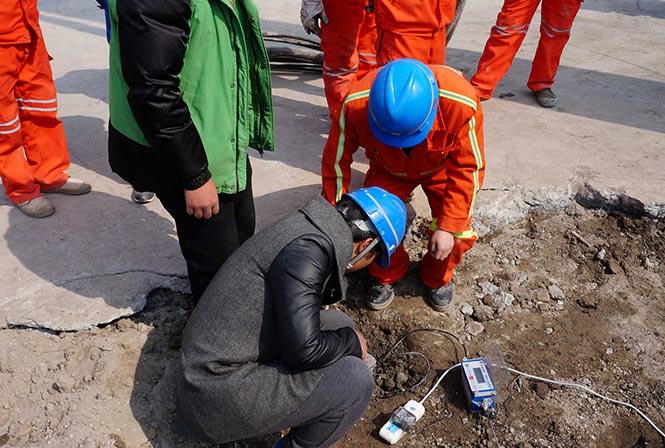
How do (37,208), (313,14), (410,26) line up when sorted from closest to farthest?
(37,208)
(410,26)
(313,14)

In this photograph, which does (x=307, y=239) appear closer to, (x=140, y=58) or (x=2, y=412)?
(x=140, y=58)

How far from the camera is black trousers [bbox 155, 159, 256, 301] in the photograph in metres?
2.22

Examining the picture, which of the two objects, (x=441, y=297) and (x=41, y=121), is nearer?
(x=441, y=297)

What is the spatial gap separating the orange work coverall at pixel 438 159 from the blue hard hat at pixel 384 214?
2.23 feet

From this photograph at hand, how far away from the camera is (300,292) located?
174 cm

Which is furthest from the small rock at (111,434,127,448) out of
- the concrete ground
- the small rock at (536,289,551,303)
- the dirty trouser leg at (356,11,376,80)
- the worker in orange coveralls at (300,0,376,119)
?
the dirty trouser leg at (356,11,376,80)

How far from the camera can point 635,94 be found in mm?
4898

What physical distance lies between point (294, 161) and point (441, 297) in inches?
62.1

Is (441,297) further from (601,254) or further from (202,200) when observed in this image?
(202,200)

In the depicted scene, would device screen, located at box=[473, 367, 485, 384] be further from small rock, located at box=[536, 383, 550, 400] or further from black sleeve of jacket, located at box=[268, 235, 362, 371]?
black sleeve of jacket, located at box=[268, 235, 362, 371]

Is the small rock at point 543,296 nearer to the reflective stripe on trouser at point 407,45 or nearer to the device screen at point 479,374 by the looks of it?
the device screen at point 479,374

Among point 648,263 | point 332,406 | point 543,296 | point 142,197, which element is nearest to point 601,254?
point 648,263

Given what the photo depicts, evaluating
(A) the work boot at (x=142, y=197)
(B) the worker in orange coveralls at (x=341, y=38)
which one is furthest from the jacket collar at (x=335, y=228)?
(B) the worker in orange coveralls at (x=341, y=38)

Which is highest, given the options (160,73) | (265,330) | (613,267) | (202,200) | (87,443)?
(160,73)
